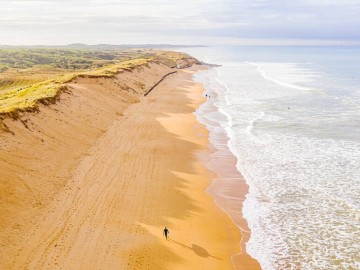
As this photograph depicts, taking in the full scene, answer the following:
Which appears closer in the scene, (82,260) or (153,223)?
(82,260)

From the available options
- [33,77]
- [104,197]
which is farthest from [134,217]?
[33,77]

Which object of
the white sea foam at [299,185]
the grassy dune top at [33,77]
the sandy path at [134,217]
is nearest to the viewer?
the sandy path at [134,217]

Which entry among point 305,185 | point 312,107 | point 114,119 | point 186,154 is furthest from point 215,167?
point 312,107

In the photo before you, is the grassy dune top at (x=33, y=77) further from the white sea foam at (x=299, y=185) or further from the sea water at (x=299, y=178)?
the white sea foam at (x=299, y=185)

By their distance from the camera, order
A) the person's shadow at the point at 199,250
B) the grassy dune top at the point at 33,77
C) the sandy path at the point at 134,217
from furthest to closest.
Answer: the grassy dune top at the point at 33,77 < the person's shadow at the point at 199,250 < the sandy path at the point at 134,217

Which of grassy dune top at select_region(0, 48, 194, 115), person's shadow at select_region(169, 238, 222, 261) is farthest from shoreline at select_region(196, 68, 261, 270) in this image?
grassy dune top at select_region(0, 48, 194, 115)

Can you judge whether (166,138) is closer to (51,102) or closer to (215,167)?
(215,167)

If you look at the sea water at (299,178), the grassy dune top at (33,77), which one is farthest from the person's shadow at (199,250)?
the grassy dune top at (33,77)
